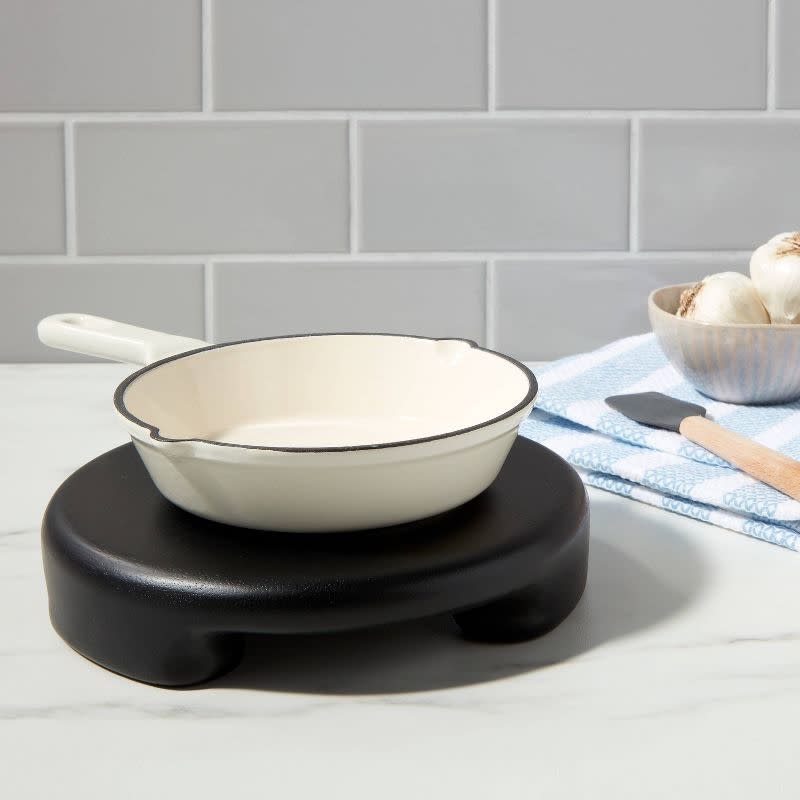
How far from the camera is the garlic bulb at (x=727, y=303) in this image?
2.81 ft

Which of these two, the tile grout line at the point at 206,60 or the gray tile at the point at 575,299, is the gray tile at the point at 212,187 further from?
the gray tile at the point at 575,299

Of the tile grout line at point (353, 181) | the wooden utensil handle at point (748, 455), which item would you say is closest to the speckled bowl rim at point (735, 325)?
the wooden utensil handle at point (748, 455)

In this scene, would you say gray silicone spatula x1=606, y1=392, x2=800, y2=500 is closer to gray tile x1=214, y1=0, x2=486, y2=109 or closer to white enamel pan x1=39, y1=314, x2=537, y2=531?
white enamel pan x1=39, y1=314, x2=537, y2=531

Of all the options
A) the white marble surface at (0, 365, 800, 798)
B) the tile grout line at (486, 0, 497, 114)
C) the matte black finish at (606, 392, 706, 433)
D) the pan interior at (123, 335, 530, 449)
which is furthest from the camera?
the tile grout line at (486, 0, 497, 114)

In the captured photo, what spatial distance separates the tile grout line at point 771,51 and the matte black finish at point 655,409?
41cm

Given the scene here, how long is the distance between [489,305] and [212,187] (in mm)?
289

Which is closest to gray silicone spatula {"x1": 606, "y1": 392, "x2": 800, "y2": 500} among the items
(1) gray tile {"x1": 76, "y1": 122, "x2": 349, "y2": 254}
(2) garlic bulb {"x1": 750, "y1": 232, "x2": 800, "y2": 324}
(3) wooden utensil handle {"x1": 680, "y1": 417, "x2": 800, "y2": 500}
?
(3) wooden utensil handle {"x1": 680, "y1": 417, "x2": 800, "y2": 500}

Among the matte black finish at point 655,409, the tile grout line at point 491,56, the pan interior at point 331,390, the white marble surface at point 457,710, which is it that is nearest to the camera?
the white marble surface at point 457,710

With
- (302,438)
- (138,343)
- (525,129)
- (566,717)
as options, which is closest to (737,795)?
(566,717)

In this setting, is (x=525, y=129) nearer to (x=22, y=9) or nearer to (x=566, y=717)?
(x=22, y=9)

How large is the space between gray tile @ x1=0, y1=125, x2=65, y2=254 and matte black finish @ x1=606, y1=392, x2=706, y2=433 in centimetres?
59

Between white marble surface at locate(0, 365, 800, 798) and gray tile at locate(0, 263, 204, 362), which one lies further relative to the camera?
gray tile at locate(0, 263, 204, 362)

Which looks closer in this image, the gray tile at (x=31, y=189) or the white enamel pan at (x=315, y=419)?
the white enamel pan at (x=315, y=419)

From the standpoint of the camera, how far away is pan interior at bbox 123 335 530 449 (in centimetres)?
64
